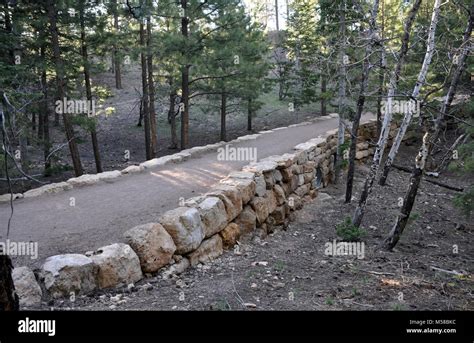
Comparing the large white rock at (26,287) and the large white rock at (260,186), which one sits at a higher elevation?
the large white rock at (260,186)

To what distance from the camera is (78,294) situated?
14.3ft

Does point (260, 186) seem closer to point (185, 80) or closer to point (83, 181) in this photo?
point (83, 181)

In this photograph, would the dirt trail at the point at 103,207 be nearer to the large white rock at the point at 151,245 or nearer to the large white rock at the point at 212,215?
the large white rock at the point at 151,245

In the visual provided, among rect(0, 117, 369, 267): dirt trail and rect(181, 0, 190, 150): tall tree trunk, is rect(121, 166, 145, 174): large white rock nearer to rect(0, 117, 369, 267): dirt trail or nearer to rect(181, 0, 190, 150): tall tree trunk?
rect(0, 117, 369, 267): dirt trail

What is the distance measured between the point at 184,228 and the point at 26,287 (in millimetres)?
2210

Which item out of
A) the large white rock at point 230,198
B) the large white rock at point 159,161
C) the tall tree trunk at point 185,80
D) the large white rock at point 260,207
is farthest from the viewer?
the tall tree trunk at point 185,80

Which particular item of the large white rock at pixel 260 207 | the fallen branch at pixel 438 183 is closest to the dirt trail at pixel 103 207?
the large white rock at pixel 260 207

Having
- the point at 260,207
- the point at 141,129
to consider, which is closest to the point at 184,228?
the point at 260,207

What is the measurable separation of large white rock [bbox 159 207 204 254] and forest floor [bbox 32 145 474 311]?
385mm

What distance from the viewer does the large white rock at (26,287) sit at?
3973 millimetres

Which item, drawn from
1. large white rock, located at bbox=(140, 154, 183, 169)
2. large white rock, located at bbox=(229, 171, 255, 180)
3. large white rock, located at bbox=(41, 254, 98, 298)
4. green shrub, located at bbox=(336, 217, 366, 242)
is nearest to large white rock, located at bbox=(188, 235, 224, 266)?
large white rock, located at bbox=(41, 254, 98, 298)

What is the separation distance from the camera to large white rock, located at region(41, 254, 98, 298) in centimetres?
423

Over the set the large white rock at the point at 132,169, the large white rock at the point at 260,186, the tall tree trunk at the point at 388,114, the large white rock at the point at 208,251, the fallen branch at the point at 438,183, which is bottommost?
the fallen branch at the point at 438,183

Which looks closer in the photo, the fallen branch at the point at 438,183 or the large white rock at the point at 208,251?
the large white rock at the point at 208,251
